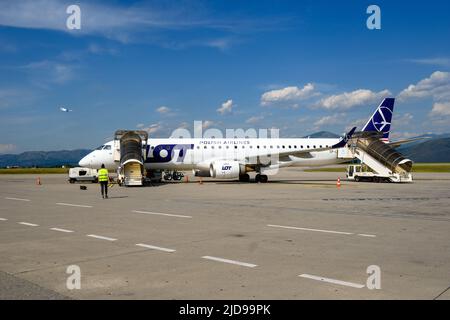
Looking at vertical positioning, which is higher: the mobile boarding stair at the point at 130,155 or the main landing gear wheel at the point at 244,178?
the mobile boarding stair at the point at 130,155

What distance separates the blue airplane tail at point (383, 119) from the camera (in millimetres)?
39438

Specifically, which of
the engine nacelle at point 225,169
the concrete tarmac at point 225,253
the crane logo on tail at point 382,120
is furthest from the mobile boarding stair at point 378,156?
the concrete tarmac at point 225,253

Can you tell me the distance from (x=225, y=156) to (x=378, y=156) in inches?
531

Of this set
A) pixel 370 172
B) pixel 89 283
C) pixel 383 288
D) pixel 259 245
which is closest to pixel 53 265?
pixel 89 283

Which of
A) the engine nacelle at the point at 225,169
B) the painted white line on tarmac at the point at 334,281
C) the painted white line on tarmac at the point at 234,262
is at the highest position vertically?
the engine nacelle at the point at 225,169

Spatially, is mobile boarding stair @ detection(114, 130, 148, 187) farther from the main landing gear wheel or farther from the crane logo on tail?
the crane logo on tail

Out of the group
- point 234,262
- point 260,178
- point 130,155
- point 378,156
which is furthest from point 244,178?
point 234,262

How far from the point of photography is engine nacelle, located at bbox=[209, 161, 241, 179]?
1224 inches

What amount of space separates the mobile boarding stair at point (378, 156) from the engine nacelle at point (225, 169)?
11002mm

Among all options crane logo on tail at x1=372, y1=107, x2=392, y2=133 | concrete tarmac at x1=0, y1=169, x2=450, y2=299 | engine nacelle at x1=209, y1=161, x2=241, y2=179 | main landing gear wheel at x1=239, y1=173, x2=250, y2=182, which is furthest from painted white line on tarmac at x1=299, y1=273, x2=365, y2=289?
crane logo on tail at x1=372, y1=107, x2=392, y2=133

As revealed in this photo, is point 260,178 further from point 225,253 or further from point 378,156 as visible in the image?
point 225,253

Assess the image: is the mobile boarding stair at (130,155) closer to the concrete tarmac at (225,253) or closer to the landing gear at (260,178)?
the landing gear at (260,178)

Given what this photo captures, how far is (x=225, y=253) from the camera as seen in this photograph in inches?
331

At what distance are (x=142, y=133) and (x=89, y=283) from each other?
27.2m
